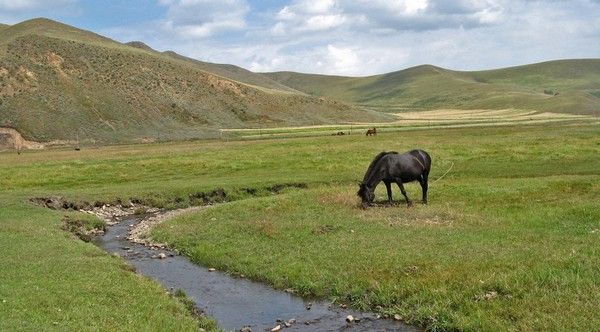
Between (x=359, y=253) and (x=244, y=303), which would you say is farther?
(x=359, y=253)

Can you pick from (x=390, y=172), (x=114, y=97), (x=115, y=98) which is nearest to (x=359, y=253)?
(x=390, y=172)

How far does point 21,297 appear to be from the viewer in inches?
613

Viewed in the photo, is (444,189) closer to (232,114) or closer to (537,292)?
(537,292)

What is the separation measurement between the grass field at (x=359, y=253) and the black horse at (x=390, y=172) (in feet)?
3.40

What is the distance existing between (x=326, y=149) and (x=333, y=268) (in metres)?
44.9

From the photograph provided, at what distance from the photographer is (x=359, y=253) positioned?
20938mm

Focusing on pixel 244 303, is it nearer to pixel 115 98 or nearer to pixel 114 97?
pixel 115 98

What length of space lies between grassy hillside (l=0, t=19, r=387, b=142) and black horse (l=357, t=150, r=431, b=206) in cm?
8171

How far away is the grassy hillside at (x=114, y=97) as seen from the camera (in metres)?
109

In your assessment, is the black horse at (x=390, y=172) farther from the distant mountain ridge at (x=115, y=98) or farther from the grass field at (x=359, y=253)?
the distant mountain ridge at (x=115, y=98)

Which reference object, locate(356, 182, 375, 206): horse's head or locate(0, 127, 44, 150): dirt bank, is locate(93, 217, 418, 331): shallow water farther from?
locate(0, 127, 44, 150): dirt bank

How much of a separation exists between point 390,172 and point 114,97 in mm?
106700

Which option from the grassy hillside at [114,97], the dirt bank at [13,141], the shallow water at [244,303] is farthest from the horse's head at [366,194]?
the grassy hillside at [114,97]

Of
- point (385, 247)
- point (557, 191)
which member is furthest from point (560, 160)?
point (385, 247)
